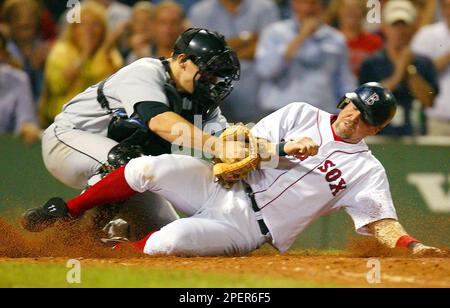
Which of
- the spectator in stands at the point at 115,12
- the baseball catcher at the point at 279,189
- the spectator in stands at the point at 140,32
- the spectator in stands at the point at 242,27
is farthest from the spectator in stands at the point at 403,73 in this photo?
the baseball catcher at the point at 279,189

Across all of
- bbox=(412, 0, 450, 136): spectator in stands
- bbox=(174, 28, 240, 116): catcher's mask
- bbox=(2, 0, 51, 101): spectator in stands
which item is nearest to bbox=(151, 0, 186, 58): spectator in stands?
bbox=(2, 0, 51, 101): spectator in stands

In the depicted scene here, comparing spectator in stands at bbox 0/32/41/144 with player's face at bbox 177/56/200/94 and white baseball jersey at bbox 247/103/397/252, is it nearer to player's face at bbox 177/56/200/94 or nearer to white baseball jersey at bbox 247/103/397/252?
player's face at bbox 177/56/200/94

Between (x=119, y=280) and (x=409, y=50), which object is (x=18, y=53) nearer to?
(x=409, y=50)

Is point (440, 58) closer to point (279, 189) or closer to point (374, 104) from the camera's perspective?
point (374, 104)

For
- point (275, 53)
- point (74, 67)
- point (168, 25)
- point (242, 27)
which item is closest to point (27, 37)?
point (74, 67)

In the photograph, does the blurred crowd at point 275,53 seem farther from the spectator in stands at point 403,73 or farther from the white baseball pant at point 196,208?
the white baseball pant at point 196,208
